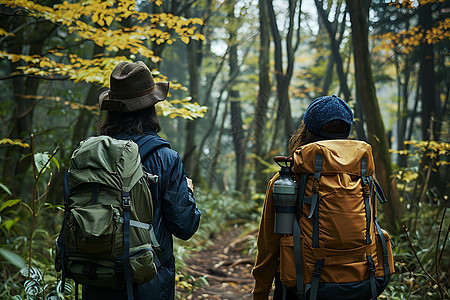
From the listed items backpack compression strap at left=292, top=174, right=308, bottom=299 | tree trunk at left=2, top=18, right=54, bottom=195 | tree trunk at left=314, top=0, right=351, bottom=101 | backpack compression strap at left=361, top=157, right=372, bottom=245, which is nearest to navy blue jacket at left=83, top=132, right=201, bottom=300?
backpack compression strap at left=292, top=174, right=308, bottom=299

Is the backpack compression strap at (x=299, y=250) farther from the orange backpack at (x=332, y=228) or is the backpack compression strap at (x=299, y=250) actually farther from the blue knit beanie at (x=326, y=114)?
the blue knit beanie at (x=326, y=114)

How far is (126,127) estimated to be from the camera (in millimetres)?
2217

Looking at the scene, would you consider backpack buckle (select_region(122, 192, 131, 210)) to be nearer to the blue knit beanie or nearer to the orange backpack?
the orange backpack

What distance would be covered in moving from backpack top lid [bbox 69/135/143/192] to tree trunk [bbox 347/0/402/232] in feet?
15.1

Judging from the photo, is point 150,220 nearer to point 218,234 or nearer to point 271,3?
point 218,234

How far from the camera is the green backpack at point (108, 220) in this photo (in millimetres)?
1813

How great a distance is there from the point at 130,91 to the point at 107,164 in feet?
1.77

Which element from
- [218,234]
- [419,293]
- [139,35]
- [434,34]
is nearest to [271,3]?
[434,34]

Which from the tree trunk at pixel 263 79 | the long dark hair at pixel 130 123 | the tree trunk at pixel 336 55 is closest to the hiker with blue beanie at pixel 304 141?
the long dark hair at pixel 130 123

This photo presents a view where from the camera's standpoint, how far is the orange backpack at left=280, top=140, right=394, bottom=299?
2.01 meters

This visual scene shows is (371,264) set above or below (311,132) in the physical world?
below

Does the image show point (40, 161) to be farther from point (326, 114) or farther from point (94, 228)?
point (326, 114)

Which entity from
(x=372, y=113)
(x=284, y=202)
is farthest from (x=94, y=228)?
(x=372, y=113)

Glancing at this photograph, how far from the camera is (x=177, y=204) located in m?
2.07
